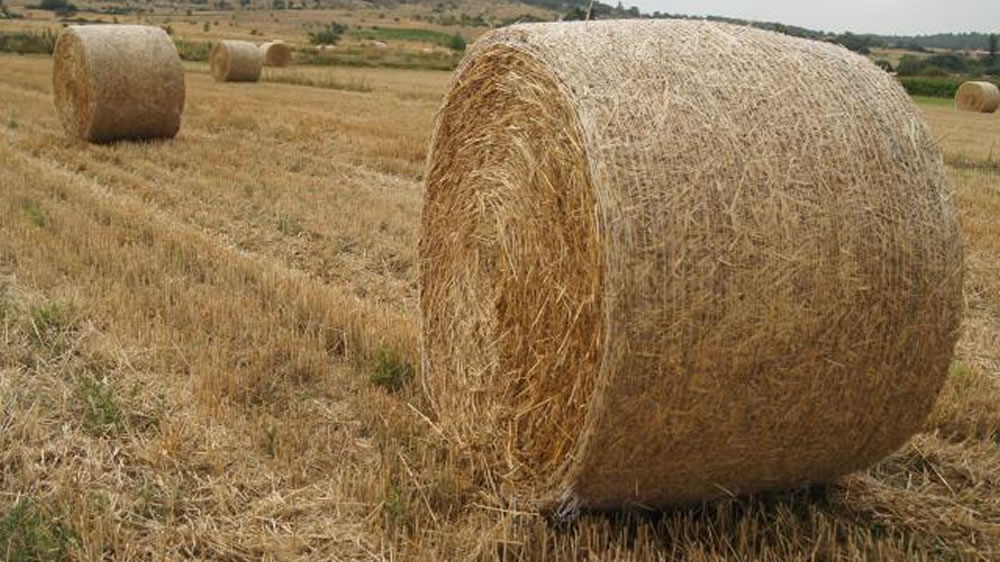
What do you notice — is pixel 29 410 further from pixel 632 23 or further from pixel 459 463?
pixel 632 23

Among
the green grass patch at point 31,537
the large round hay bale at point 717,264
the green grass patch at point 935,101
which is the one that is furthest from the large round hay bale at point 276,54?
the green grass patch at point 31,537

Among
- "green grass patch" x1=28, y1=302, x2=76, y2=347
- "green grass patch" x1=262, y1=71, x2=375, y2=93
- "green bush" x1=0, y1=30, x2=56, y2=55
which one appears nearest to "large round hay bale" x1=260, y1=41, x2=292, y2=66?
"green grass patch" x1=262, y1=71, x2=375, y2=93

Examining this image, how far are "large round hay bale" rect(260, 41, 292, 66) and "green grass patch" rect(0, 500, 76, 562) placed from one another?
2997 centimetres

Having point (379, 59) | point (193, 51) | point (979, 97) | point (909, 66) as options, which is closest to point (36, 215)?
point (979, 97)

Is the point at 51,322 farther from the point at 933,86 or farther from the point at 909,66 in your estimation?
the point at 909,66

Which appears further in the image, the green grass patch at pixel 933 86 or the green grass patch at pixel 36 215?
the green grass patch at pixel 933 86

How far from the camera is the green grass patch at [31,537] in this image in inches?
124

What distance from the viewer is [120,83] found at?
39.3ft

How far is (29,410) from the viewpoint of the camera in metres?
4.12

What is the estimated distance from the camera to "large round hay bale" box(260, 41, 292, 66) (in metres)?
31.8

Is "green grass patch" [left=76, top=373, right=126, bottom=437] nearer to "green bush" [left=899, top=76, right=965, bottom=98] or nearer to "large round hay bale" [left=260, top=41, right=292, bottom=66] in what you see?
"large round hay bale" [left=260, top=41, right=292, bottom=66]

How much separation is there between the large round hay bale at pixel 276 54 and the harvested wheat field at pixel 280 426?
24.1 m

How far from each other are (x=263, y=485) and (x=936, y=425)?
3.08 m

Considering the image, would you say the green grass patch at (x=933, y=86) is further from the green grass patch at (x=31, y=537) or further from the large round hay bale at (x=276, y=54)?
the green grass patch at (x=31, y=537)
